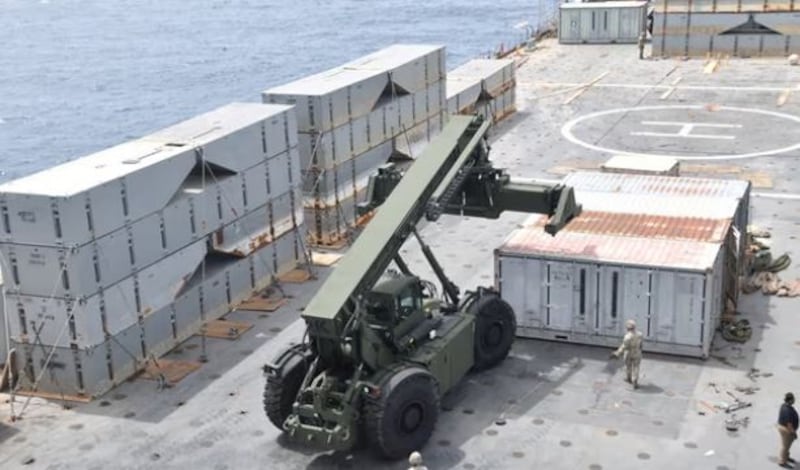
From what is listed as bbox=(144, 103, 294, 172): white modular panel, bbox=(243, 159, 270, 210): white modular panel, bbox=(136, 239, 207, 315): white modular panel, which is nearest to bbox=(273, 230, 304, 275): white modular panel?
bbox=(243, 159, 270, 210): white modular panel

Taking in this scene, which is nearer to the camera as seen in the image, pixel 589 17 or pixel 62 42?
pixel 589 17

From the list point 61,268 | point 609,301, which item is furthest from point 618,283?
point 61,268

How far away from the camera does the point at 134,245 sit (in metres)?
21.8

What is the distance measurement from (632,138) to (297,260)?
61.2 ft

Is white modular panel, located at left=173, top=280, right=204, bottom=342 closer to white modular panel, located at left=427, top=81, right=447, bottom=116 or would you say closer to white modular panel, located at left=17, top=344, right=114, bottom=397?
white modular panel, located at left=17, top=344, right=114, bottom=397

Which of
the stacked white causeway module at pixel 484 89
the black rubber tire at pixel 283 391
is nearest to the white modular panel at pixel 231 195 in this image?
the black rubber tire at pixel 283 391

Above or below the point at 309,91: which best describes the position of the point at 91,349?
below

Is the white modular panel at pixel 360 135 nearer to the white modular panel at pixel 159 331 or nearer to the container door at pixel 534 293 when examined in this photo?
the white modular panel at pixel 159 331

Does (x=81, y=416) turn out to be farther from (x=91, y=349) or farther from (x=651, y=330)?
(x=651, y=330)

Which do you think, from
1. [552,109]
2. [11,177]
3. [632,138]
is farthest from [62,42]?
[632,138]

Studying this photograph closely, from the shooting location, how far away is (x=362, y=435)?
17891 millimetres

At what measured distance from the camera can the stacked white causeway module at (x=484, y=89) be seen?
42156 millimetres

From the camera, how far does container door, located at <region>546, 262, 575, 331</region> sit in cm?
2247

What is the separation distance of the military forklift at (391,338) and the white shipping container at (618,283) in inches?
62.6
